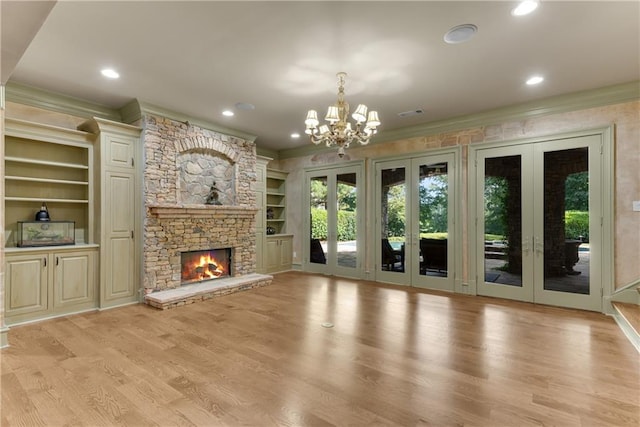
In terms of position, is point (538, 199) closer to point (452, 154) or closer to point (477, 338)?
point (452, 154)

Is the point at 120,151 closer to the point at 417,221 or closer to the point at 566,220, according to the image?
the point at 417,221

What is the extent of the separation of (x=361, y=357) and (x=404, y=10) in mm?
3119

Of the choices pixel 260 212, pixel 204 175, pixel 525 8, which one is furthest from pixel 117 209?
pixel 525 8

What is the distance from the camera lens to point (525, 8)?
8.43ft

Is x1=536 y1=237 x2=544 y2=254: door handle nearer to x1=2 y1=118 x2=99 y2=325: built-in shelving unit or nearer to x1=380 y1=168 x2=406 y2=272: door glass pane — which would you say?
x1=380 y1=168 x2=406 y2=272: door glass pane

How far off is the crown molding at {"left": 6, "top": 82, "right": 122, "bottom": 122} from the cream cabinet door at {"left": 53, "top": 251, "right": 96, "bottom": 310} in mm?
2099

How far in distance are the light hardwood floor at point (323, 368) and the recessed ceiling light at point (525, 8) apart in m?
3.07

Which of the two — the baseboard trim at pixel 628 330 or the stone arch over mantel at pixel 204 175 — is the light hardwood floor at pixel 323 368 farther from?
the stone arch over mantel at pixel 204 175

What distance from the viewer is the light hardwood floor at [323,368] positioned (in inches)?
82.5

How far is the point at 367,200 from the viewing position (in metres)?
6.63

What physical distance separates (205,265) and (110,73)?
3425 mm

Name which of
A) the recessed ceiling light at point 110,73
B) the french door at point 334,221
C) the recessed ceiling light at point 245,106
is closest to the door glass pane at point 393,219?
the french door at point 334,221

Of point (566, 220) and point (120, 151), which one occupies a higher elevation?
point (120, 151)

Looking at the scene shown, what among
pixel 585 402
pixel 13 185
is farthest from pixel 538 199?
pixel 13 185
